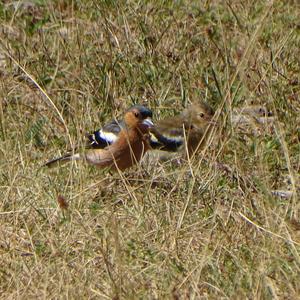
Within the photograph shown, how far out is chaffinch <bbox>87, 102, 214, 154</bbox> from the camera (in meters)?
7.52

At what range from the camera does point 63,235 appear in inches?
229

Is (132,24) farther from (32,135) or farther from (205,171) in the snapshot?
(205,171)

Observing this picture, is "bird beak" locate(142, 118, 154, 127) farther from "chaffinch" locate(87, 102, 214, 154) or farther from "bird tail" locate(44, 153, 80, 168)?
"bird tail" locate(44, 153, 80, 168)

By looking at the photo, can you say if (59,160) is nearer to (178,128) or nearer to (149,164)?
(149,164)

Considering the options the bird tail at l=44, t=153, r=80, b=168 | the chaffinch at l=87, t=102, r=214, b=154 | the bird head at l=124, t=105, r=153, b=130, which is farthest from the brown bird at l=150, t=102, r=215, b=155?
the bird tail at l=44, t=153, r=80, b=168

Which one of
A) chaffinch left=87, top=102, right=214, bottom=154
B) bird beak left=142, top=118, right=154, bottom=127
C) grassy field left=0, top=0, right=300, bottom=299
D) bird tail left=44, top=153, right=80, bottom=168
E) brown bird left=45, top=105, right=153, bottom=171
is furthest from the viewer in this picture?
bird beak left=142, top=118, right=154, bottom=127

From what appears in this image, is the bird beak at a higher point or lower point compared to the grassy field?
lower

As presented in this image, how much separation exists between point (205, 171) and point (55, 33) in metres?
2.64

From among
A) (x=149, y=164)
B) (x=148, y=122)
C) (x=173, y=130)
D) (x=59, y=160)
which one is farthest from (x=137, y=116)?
(x=59, y=160)

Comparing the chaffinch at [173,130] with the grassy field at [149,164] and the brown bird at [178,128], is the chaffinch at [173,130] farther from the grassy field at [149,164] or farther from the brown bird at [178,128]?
the grassy field at [149,164]

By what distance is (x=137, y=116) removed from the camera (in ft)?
24.9

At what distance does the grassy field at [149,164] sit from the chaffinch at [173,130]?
0.16 m

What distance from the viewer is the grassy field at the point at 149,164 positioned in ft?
17.3

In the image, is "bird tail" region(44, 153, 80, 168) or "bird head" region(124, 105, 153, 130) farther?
"bird head" region(124, 105, 153, 130)
